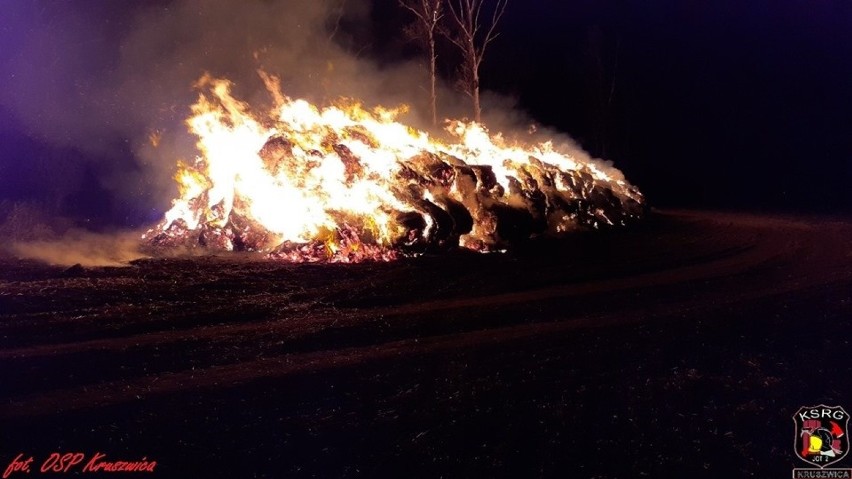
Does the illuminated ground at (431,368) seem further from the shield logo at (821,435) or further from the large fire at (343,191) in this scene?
the large fire at (343,191)

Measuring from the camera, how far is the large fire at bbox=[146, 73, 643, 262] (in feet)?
44.6

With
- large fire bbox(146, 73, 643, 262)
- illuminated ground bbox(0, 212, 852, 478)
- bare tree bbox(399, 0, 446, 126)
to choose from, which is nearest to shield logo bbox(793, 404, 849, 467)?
illuminated ground bbox(0, 212, 852, 478)

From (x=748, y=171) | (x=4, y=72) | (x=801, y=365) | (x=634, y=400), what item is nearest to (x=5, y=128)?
(x=4, y=72)

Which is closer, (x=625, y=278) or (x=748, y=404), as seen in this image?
(x=748, y=404)

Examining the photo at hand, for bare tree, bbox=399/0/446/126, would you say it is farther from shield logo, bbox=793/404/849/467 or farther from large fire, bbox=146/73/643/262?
shield logo, bbox=793/404/849/467

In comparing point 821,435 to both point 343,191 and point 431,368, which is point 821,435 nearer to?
point 431,368

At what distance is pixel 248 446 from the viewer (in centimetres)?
440

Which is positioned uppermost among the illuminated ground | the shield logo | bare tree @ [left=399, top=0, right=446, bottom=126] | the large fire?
bare tree @ [left=399, top=0, right=446, bottom=126]

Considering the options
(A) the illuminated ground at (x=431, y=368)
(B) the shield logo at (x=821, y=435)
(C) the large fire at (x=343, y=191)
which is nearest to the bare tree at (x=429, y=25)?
(C) the large fire at (x=343, y=191)

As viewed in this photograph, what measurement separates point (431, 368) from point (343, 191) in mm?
8952

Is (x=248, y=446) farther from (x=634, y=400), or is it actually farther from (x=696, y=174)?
(x=696, y=174)

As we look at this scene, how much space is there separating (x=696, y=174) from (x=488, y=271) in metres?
29.3

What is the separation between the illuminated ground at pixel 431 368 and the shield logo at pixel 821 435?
0.12m

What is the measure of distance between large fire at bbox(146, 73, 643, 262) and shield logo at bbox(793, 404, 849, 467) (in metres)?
9.40
